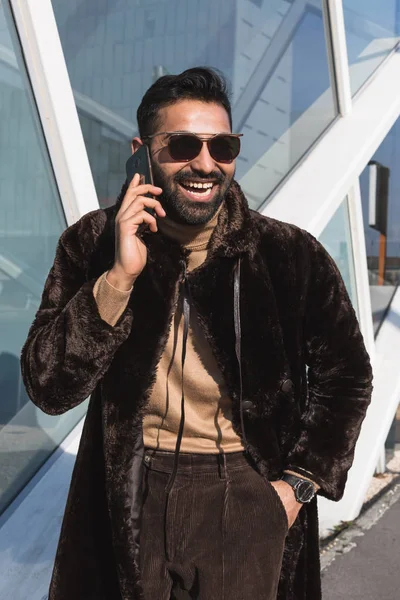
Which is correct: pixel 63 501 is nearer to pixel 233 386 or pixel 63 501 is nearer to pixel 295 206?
pixel 233 386

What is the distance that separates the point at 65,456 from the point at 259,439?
1.67 metres

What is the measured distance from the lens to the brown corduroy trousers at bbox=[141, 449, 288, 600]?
2.17m

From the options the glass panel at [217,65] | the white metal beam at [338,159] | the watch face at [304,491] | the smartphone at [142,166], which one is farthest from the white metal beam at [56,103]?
the watch face at [304,491]

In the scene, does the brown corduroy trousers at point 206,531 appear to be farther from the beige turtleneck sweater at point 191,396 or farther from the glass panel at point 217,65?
the glass panel at point 217,65

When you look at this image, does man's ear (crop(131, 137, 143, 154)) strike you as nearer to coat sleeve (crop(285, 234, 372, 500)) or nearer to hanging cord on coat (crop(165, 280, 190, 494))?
hanging cord on coat (crop(165, 280, 190, 494))

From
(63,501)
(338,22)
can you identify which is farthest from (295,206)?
(63,501)

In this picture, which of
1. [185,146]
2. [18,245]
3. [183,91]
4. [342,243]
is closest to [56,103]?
[18,245]

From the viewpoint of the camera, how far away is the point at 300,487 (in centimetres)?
234

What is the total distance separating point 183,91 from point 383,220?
18.9 ft

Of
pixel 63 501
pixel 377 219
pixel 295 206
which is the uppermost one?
pixel 295 206

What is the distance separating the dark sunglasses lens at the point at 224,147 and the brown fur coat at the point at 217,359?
0.19 meters

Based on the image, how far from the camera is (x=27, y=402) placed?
3.60m

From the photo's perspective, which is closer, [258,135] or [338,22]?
[258,135]

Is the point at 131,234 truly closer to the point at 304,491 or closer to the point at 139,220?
the point at 139,220
